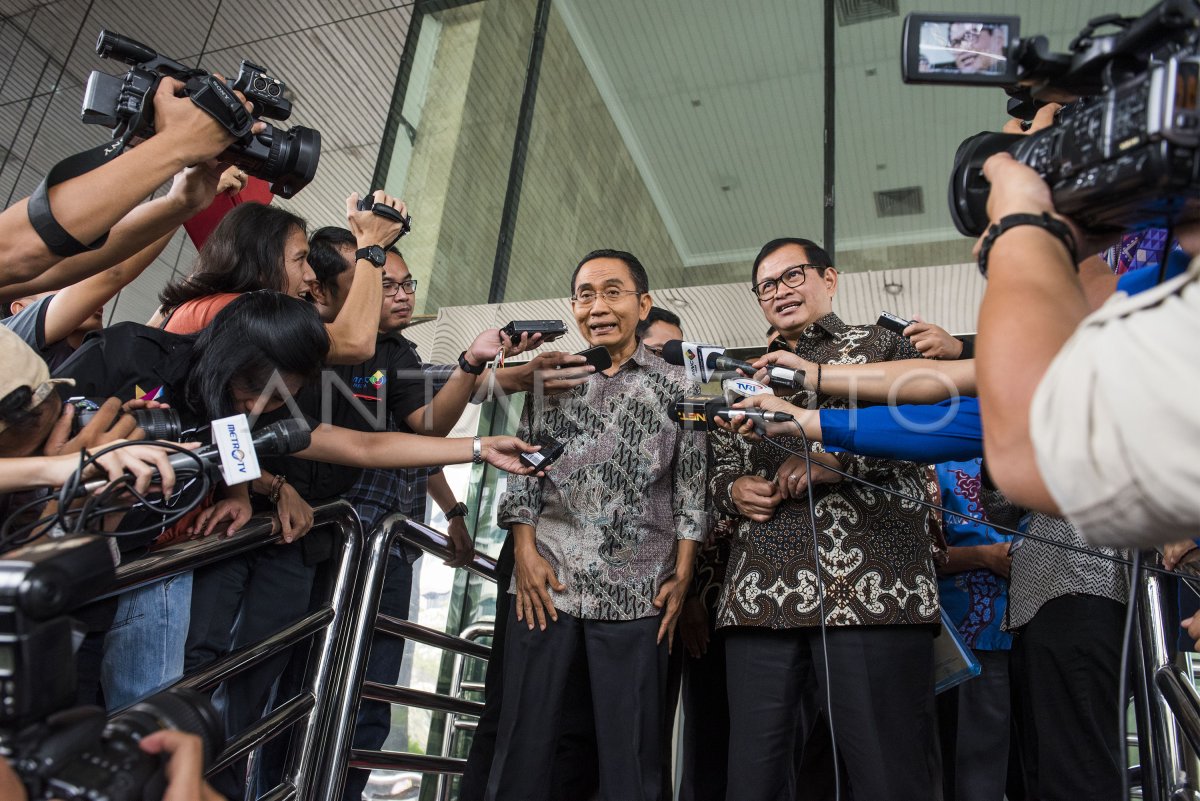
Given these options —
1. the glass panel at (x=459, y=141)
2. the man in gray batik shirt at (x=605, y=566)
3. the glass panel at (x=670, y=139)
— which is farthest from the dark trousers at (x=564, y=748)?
the glass panel at (x=670, y=139)

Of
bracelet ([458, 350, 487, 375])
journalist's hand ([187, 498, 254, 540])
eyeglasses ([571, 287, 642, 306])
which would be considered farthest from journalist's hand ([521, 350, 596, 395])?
journalist's hand ([187, 498, 254, 540])

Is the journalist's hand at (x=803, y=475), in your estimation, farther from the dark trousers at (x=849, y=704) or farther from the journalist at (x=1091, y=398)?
the journalist at (x=1091, y=398)

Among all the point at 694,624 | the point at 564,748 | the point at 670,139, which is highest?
the point at 670,139

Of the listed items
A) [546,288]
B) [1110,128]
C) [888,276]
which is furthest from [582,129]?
[1110,128]

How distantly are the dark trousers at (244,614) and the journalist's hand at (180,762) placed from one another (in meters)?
0.90

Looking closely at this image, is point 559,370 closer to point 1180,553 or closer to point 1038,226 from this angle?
point 1180,553

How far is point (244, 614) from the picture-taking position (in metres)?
1.84

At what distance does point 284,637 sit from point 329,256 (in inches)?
44.6

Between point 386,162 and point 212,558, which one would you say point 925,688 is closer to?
point 212,558

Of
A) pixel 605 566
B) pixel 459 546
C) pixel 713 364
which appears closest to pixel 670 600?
pixel 605 566

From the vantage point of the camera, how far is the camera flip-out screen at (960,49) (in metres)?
0.97

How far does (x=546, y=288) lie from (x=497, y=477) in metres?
0.90

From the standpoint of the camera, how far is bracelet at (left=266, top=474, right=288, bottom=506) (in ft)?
5.88

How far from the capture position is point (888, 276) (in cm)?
387
